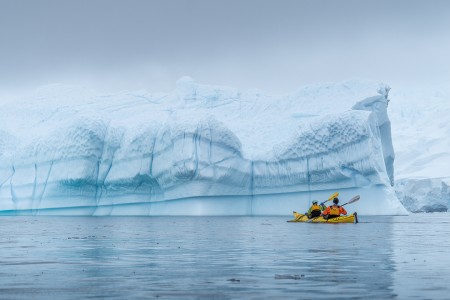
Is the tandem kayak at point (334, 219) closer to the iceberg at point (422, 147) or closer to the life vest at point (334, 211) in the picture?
the life vest at point (334, 211)

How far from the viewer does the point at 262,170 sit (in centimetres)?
4312

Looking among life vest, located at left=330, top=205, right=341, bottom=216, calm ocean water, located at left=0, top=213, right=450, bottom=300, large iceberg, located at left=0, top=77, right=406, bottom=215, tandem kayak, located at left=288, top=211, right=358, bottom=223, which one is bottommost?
calm ocean water, located at left=0, top=213, right=450, bottom=300

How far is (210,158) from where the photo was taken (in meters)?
41.1

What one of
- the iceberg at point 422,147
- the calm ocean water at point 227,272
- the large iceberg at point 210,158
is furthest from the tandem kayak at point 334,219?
the iceberg at point 422,147

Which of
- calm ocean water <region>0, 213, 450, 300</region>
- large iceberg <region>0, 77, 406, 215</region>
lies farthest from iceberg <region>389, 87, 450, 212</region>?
calm ocean water <region>0, 213, 450, 300</region>

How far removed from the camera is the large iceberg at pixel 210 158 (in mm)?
40406

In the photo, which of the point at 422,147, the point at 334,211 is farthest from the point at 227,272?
the point at 422,147

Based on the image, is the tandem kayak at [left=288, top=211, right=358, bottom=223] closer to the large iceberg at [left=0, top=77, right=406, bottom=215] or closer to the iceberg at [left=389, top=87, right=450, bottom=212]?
the large iceberg at [left=0, top=77, right=406, bottom=215]

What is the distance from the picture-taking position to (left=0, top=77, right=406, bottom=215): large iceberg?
4041 centimetres

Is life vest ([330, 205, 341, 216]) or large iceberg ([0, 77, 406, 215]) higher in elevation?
large iceberg ([0, 77, 406, 215])

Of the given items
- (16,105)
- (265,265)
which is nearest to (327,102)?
(16,105)

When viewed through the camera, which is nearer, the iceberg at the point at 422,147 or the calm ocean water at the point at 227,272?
the calm ocean water at the point at 227,272

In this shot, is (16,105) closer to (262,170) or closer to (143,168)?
(143,168)

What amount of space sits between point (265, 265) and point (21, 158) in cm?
3812
